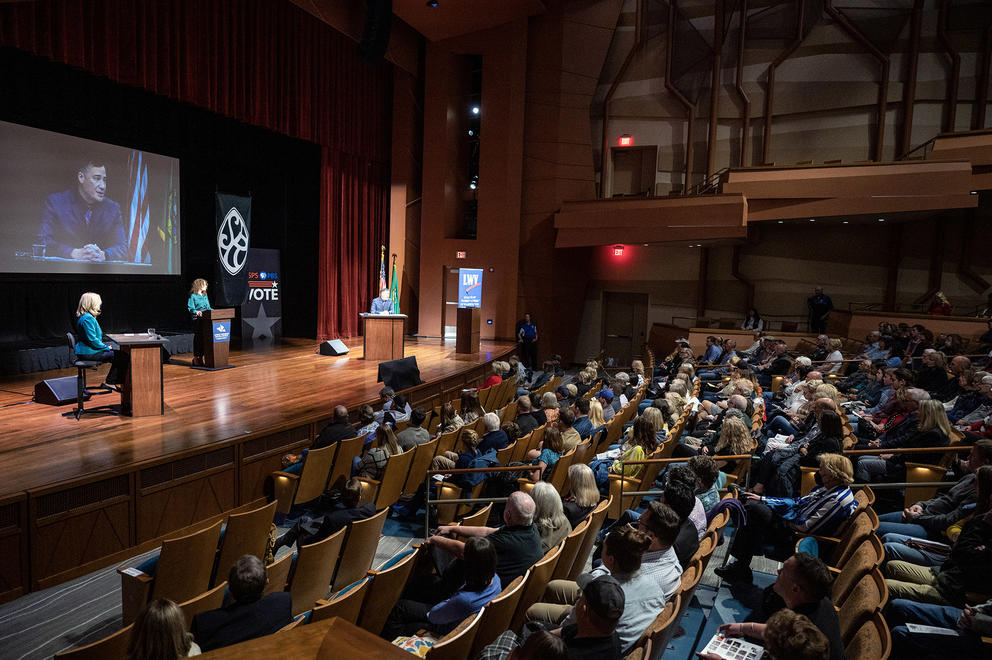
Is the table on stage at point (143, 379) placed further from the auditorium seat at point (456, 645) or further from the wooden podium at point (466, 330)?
the wooden podium at point (466, 330)

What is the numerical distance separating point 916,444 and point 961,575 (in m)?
1.96

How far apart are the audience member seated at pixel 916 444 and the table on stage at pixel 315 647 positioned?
4.06m

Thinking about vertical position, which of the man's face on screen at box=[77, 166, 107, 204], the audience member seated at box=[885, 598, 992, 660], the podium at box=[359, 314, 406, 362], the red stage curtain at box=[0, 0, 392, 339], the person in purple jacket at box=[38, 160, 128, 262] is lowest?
the audience member seated at box=[885, 598, 992, 660]

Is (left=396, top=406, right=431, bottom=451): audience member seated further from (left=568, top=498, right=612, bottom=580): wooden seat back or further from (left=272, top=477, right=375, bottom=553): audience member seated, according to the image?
(left=568, top=498, right=612, bottom=580): wooden seat back

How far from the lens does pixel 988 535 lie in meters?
2.63

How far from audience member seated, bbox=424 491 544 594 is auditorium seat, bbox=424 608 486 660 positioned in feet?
1.87

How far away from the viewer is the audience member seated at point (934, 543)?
287 cm

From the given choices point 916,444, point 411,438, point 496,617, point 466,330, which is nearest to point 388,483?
point 411,438

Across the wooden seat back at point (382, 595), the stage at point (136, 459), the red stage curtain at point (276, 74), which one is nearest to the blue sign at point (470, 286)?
the red stage curtain at point (276, 74)

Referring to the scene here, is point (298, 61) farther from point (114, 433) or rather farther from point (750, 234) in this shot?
point (750, 234)

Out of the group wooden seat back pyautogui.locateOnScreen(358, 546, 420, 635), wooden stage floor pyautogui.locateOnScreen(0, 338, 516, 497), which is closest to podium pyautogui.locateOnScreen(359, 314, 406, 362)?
wooden stage floor pyautogui.locateOnScreen(0, 338, 516, 497)

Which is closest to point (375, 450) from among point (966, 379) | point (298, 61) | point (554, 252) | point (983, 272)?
point (966, 379)

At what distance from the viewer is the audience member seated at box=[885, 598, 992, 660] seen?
227 cm

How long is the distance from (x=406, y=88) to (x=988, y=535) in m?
12.1
